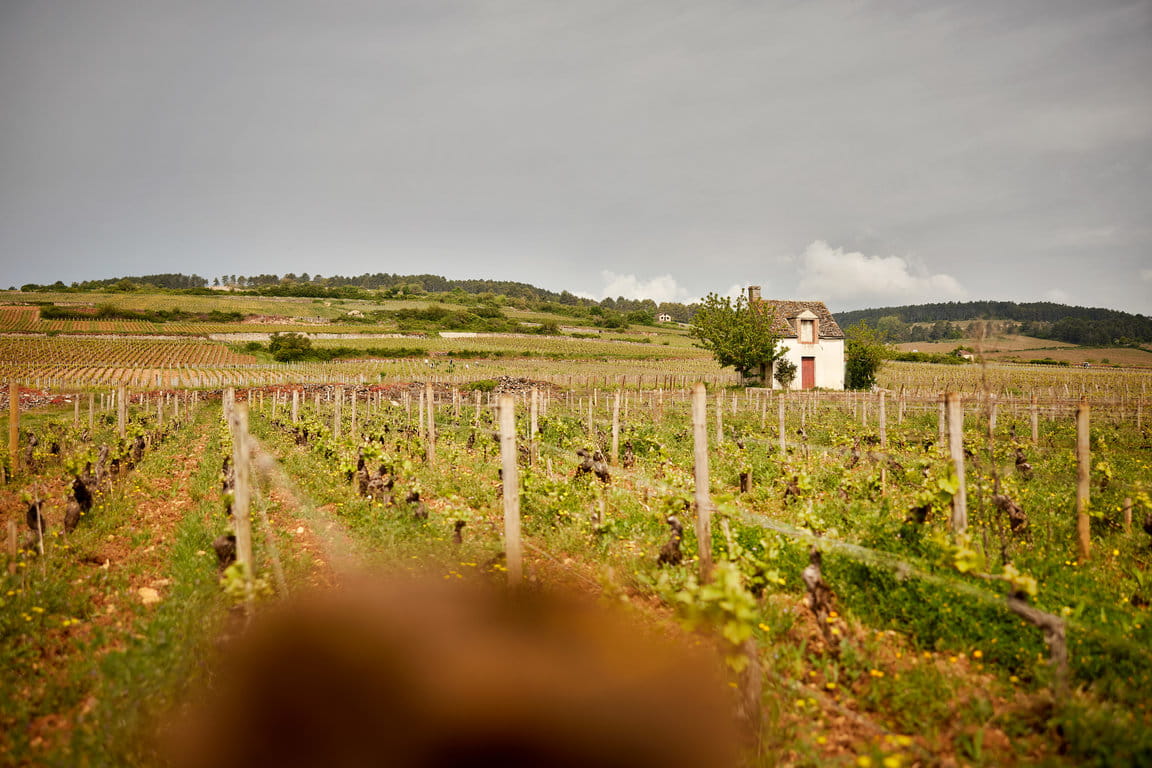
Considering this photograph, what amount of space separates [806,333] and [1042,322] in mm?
99587

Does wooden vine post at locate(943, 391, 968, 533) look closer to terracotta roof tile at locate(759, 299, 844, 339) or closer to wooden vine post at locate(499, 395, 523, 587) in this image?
wooden vine post at locate(499, 395, 523, 587)

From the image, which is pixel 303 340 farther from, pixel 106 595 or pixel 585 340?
pixel 106 595

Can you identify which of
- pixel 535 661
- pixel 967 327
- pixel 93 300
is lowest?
pixel 535 661

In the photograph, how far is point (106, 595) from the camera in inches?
236

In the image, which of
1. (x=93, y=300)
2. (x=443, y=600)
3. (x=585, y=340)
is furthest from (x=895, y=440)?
(x=93, y=300)

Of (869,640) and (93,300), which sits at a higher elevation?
(93,300)

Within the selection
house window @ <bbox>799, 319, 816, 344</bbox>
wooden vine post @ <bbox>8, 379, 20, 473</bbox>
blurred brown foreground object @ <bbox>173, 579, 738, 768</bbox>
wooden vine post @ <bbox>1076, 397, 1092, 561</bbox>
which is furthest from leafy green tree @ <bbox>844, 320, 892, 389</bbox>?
wooden vine post @ <bbox>8, 379, 20, 473</bbox>

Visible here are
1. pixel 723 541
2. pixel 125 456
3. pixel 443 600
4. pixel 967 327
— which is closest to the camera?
pixel 967 327

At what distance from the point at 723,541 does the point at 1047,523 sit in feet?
15.3

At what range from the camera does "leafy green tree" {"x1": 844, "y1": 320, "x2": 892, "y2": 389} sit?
1670 inches

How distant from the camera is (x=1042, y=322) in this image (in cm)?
10875

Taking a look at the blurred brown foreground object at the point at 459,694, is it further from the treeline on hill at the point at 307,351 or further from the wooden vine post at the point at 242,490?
the treeline on hill at the point at 307,351

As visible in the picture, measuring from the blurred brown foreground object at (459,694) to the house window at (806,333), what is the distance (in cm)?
4116

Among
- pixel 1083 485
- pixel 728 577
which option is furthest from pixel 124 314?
pixel 1083 485
